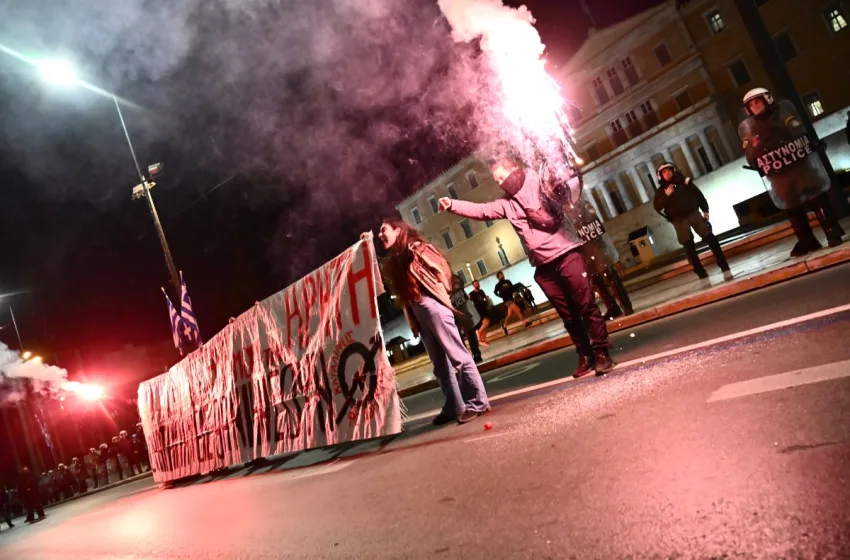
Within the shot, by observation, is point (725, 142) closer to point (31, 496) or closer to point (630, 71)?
point (630, 71)

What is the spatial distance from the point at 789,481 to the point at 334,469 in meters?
4.53

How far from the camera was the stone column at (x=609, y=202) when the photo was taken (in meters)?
44.2

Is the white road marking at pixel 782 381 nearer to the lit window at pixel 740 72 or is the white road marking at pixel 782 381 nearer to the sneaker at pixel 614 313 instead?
the sneaker at pixel 614 313

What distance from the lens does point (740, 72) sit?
36.8m

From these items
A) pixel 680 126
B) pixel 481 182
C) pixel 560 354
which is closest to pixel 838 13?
pixel 680 126

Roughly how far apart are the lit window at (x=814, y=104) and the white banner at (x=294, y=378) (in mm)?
36859

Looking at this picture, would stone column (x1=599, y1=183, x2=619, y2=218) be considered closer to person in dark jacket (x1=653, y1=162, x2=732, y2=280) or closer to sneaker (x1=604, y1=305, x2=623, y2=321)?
person in dark jacket (x1=653, y1=162, x2=732, y2=280)

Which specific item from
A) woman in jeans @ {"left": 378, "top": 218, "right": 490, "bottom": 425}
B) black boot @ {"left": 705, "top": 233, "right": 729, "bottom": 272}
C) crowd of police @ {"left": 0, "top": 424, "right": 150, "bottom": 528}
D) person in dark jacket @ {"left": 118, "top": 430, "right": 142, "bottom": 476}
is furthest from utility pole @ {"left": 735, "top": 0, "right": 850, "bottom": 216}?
person in dark jacket @ {"left": 118, "top": 430, "right": 142, "bottom": 476}

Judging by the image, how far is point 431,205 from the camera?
180ft

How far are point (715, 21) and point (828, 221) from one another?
118 ft

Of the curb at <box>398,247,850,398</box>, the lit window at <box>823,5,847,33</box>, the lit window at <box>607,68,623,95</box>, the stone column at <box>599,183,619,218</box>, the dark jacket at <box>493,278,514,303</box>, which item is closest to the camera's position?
the curb at <box>398,247,850,398</box>

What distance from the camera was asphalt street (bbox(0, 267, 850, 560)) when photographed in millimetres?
2195

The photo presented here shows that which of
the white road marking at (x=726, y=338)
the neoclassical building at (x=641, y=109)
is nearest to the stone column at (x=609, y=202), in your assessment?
the neoclassical building at (x=641, y=109)

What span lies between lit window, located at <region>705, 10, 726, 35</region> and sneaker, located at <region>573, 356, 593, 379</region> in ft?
129
